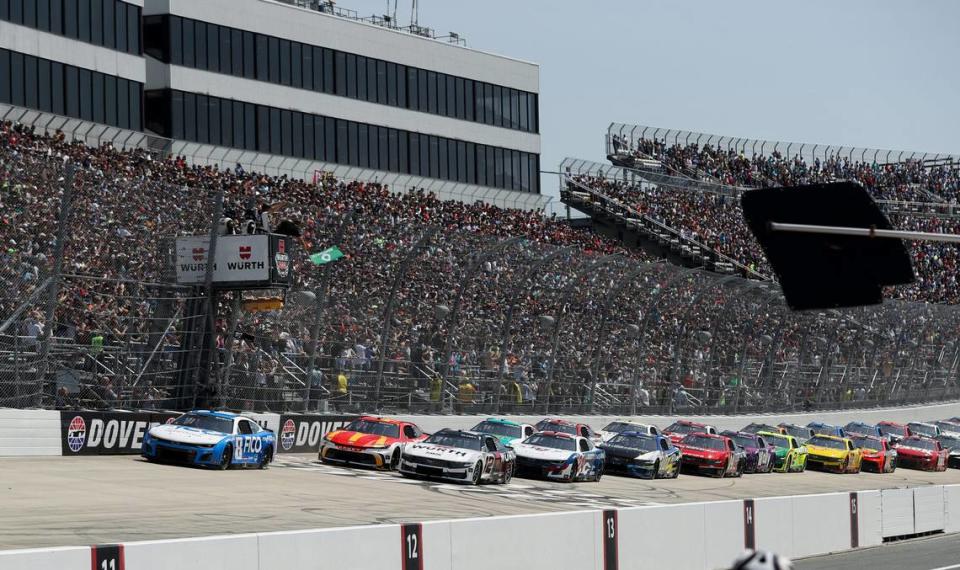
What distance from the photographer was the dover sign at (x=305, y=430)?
28.4 metres

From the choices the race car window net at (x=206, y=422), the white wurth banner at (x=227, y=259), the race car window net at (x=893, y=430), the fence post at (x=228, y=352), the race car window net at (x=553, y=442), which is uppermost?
the white wurth banner at (x=227, y=259)

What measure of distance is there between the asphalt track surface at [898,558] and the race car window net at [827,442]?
14.0 meters

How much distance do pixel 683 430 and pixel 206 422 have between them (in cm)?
1402

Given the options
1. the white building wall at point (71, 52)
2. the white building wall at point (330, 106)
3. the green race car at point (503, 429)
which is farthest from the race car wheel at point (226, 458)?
the white building wall at point (330, 106)

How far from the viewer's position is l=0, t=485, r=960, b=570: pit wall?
11.6 meters

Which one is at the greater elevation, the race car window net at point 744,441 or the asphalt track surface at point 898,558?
the race car window net at point 744,441

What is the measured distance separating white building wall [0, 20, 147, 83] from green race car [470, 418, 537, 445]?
17.1 metres

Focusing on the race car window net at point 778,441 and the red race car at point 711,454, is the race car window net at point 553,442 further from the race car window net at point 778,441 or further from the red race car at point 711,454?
the race car window net at point 778,441

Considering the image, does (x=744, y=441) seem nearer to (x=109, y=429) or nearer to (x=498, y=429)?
(x=498, y=429)

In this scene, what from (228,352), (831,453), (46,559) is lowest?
(831,453)

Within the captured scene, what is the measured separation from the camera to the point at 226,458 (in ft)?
80.7

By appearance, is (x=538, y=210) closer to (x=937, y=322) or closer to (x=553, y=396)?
(x=937, y=322)

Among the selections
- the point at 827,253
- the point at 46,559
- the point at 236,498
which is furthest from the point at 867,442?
the point at 827,253

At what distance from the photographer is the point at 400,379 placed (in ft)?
97.6
